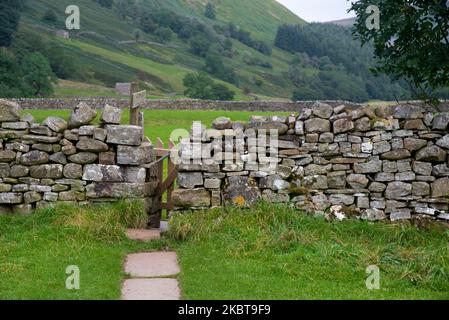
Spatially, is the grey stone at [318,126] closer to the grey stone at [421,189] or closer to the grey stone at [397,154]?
the grey stone at [397,154]

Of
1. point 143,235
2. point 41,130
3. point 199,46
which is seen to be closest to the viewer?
point 143,235

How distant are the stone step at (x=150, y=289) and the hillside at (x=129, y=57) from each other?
71.1 m

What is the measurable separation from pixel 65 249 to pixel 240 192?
3.20m

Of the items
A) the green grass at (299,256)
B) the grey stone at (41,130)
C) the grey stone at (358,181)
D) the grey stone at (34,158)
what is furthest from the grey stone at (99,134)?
the grey stone at (358,181)

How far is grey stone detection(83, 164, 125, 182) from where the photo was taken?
38.2 ft

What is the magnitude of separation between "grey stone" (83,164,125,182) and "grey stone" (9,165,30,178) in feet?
3.56

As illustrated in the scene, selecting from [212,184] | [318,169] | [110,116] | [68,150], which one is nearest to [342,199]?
[318,169]

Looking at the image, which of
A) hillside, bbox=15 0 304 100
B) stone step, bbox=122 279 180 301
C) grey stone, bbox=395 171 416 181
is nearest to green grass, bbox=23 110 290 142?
grey stone, bbox=395 171 416 181

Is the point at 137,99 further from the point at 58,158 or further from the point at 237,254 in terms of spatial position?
the point at 237,254

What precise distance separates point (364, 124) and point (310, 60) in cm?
14969

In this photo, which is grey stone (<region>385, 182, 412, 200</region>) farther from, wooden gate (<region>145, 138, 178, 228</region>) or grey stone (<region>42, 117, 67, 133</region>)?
grey stone (<region>42, 117, 67, 133</region>)

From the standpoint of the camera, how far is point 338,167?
1145 centimetres

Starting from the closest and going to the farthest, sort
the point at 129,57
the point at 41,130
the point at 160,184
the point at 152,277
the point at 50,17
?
the point at 152,277 < the point at 41,130 < the point at 160,184 < the point at 129,57 < the point at 50,17
